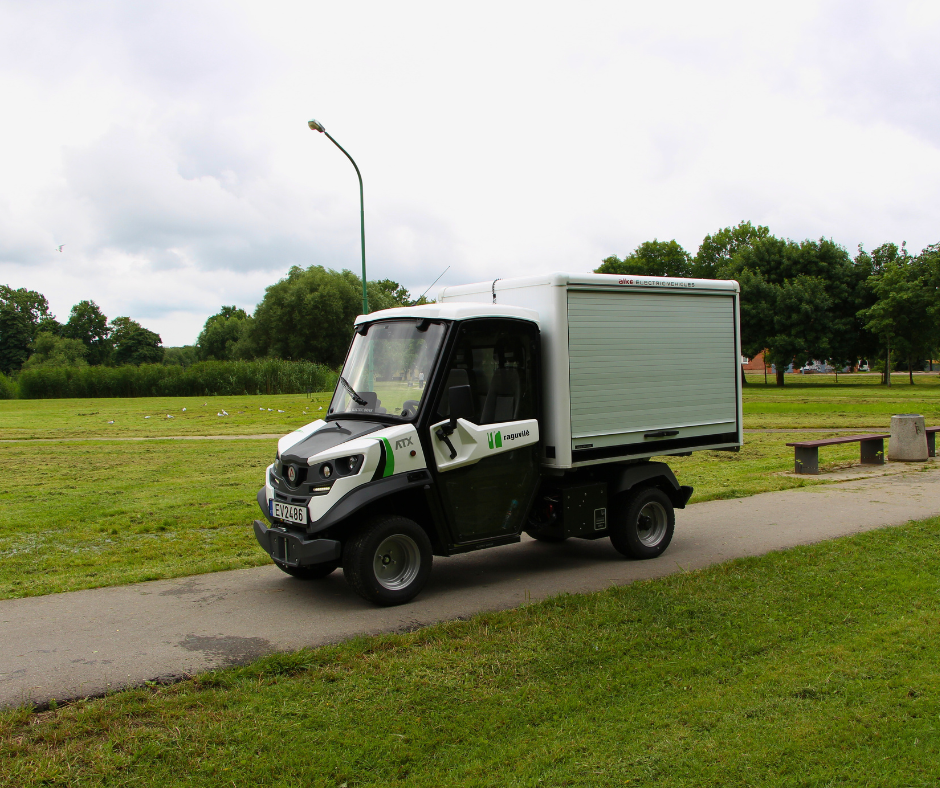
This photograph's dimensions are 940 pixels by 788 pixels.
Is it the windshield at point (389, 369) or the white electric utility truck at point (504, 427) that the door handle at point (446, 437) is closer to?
the white electric utility truck at point (504, 427)

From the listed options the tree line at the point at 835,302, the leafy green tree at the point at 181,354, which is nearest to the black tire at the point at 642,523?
the tree line at the point at 835,302

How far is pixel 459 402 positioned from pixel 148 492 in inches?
307

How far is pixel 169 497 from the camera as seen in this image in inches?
462

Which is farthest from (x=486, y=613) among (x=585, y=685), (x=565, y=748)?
(x=565, y=748)

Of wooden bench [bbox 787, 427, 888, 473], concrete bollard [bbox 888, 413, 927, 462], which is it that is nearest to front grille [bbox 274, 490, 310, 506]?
wooden bench [bbox 787, 427, 888, 473]

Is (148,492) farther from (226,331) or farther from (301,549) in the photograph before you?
(226,331)

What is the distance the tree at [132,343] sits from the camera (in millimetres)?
108938

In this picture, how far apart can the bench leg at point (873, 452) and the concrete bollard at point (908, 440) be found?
0.52 meters

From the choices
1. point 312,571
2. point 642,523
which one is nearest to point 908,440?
point 642,523

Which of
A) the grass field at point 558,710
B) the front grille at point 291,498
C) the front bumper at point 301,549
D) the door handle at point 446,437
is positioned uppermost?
the door handle at point 446,437

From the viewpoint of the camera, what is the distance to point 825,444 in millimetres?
13258

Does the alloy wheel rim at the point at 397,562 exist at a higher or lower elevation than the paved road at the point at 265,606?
higher

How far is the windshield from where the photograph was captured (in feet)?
21.4

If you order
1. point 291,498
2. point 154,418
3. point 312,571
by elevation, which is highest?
point 291,498
